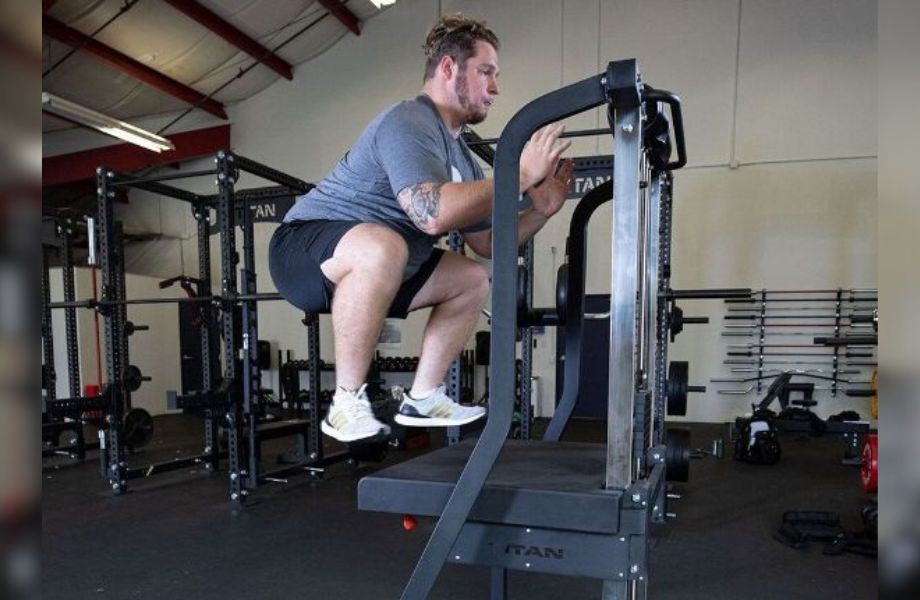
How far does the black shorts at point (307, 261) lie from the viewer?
4.28 feet

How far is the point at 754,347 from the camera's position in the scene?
586 centimetres

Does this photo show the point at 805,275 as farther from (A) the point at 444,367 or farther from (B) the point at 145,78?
(B) the point at 145,78

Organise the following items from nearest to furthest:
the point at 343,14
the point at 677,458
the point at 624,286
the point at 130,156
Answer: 1. the point at 624,286
2. the point at 677,458
3. the point at 343,14
4. the point at 130,156

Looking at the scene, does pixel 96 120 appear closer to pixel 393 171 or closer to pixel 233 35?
pixel 233 35

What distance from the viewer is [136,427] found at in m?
4.80

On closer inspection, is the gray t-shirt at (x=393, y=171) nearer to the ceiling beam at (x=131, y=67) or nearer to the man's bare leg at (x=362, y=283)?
the man's bare leg at (x=362, y=283)

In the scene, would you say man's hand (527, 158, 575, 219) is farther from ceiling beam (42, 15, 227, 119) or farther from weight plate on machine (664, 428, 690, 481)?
ceiling beam (42, 15, 227, 119)

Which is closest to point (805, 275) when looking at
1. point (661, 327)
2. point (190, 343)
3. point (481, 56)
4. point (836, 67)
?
point (836, 67)

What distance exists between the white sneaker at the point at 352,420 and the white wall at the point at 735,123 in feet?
16.9

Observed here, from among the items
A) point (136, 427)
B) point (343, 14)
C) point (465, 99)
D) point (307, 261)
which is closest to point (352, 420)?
point (307, 261)

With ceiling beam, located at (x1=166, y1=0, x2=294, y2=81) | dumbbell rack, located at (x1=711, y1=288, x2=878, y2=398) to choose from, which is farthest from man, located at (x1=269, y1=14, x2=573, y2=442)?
ceiling beam, located at (x1=166, y1=0, x2=294, y2=81)

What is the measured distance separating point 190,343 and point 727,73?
658cm

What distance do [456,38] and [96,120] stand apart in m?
5.05

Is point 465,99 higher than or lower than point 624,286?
higher
